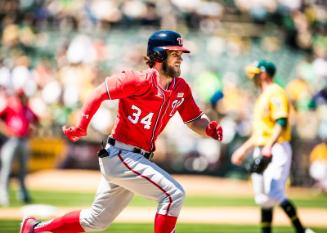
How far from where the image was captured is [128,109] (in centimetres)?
664

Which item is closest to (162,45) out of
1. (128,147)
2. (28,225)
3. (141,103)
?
(141,103)

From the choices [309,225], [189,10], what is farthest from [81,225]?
[189,10]

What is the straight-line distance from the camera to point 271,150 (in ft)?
28.5

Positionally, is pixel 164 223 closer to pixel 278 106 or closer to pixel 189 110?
pixel 189 110

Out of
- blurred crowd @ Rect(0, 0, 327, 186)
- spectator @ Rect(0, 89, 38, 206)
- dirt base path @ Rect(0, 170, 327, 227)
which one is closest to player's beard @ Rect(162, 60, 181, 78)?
dirt base path @ Rect(0, 170, 327, 227)

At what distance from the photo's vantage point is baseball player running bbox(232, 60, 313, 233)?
342 inches

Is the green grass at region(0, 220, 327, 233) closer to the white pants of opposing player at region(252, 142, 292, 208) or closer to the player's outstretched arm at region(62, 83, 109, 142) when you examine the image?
the white pants of opposing player at region(252, 142, 292, 208)

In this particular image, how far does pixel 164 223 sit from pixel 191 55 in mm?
16917

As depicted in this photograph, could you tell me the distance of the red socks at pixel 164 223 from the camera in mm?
6395

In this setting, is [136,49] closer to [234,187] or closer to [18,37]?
[18,37]

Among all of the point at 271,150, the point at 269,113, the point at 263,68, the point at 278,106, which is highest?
the point at 263,68

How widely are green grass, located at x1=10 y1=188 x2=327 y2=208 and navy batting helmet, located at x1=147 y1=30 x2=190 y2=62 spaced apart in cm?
671

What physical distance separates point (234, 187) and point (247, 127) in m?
1.99

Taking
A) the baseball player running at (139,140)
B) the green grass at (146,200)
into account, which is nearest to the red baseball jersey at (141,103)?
the baseball player running at (139,140)
